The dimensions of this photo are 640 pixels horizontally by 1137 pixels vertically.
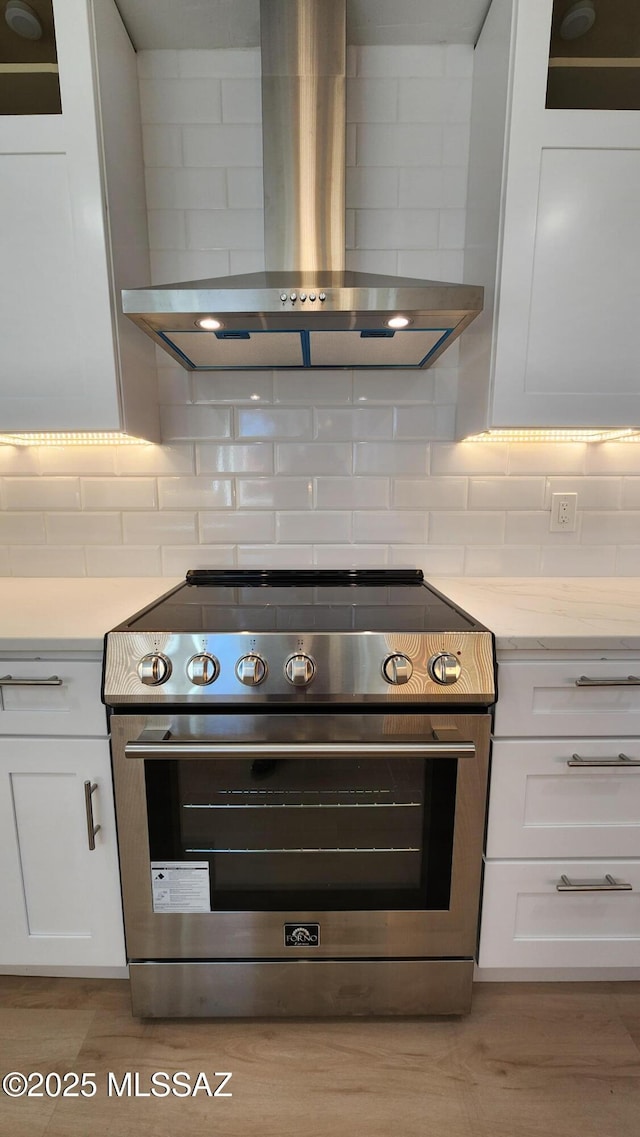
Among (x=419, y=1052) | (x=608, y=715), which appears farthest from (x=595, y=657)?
(x=419, y=1052)

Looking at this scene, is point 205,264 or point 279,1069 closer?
point 279,1069

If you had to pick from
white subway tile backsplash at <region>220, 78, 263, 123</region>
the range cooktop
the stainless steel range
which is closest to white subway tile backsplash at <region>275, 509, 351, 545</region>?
the stainless steel range

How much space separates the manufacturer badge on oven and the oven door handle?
0.44m

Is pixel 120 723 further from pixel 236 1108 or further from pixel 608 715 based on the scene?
pixel 608 715

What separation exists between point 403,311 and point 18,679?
1.14 metres

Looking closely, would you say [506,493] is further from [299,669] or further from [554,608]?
[299,669]

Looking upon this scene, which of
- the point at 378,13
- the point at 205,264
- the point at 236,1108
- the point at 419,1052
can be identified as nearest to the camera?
the point at 236,1108

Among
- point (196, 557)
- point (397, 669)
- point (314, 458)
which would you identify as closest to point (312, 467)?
point (314, 458)

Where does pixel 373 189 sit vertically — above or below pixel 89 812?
above

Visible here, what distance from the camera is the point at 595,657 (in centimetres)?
107

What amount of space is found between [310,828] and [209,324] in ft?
3.77

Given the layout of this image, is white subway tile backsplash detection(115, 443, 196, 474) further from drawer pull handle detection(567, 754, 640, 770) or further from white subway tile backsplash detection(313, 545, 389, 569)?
drawer pull handle detection(567, 754, 640, 770)

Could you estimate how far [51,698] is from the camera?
1082 mm

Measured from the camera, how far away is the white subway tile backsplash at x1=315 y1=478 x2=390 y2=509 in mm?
1592
